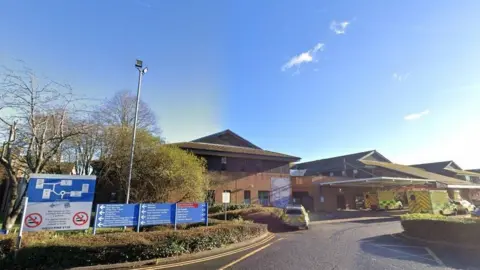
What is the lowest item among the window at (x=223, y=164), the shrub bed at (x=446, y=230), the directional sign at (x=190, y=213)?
the shrub bed at (x=446, y=230)

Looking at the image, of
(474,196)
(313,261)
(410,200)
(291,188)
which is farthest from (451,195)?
(313,261)

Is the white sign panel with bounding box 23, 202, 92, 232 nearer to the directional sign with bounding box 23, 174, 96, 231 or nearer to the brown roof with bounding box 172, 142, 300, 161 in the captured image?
the directional sign with bounding box 23, 174, 96, 231

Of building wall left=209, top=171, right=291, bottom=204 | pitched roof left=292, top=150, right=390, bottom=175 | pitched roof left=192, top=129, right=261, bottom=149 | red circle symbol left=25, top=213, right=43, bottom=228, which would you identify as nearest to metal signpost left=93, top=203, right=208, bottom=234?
red circle symbol left=25, top=213, right=43, bottom=228

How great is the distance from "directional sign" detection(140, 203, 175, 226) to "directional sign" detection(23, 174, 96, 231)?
2484mm

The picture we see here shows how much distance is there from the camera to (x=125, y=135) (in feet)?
71.8

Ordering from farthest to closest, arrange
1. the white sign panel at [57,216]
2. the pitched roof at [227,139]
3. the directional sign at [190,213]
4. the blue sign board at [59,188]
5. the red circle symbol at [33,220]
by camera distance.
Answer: the pitched roof at [227,139]
the directional sign at [190,213]
the blue sign board at [59,188]
the white sign panel at [57,216]
the red circle symbol at [33,220]

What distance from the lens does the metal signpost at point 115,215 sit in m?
10.6

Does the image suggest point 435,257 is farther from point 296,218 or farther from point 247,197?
point 247,197

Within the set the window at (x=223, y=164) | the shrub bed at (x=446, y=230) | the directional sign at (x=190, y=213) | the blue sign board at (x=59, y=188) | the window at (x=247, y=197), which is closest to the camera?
the blue sign board at (x=59, y=188)

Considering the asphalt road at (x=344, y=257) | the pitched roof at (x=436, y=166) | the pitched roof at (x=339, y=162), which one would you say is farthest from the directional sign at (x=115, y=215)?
the pitched roof at (x=436, y=166)

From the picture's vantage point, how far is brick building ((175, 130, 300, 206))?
2803 cm

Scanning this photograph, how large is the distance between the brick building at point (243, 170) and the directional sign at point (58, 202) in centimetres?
1634

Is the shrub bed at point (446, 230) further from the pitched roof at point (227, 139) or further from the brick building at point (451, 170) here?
the brick building at point (451, 170)

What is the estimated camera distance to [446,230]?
40.2 feet
